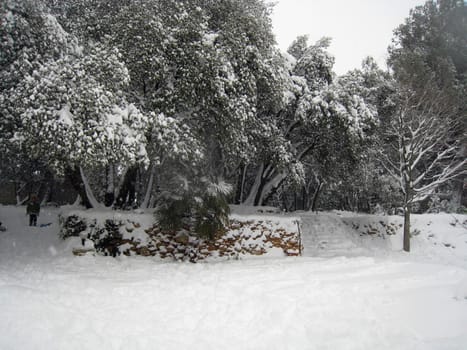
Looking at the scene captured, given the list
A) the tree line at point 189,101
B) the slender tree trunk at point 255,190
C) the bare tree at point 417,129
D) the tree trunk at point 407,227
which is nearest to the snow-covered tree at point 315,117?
the tree line at point 189,101

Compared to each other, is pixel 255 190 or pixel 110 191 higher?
pixel 255 190

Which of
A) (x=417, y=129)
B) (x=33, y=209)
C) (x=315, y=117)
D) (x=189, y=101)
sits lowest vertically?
(x=33, y=209)

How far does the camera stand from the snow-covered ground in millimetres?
2977

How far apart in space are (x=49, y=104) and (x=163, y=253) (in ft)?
12.3

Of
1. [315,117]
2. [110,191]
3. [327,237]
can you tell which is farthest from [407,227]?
[110,191]

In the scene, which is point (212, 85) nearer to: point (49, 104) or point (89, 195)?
point (49, 104)

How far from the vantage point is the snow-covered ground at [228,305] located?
2.98 meters

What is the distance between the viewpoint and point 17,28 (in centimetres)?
684

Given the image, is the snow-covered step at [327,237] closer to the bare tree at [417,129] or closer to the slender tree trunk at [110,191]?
the bare tree at [417,129]

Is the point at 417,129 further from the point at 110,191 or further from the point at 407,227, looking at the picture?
the point at 110,191

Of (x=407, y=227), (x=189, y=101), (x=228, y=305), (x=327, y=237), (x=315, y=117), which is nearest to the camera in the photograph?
(x=228, y=305)

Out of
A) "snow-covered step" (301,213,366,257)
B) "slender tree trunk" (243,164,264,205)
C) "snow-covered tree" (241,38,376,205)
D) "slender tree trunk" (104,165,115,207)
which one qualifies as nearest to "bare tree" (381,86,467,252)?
"snow-covered tree" (241,38,376,205)

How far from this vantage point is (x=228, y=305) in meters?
3.90

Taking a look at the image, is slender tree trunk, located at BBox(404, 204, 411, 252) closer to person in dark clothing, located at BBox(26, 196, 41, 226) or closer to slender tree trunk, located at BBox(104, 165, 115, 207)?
slender tree trunk, located at BBox(104, 165, 115, 207)
